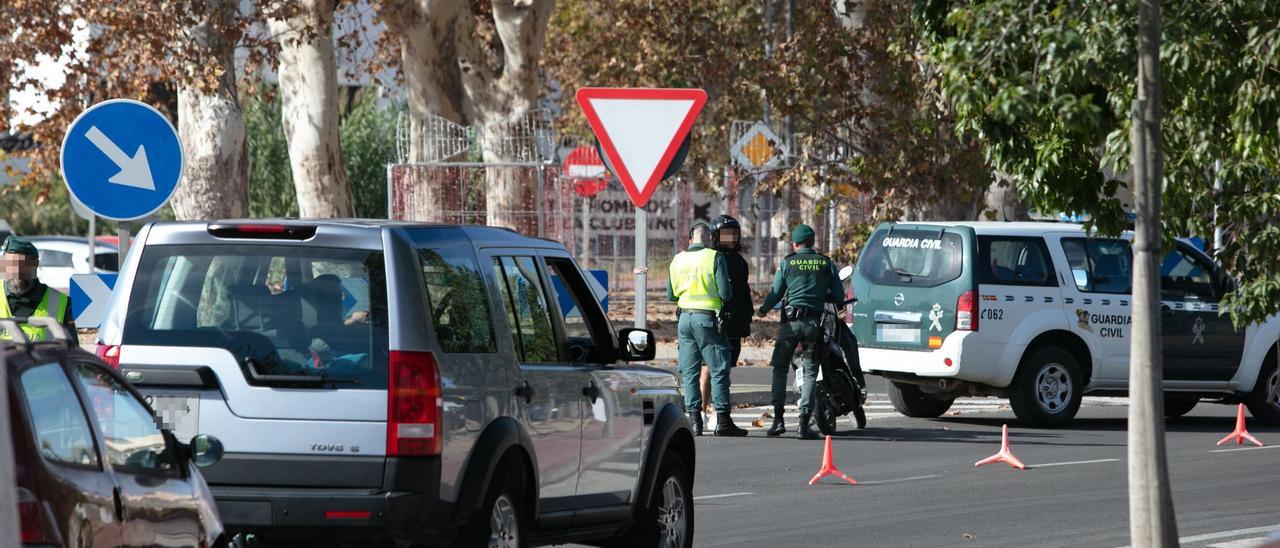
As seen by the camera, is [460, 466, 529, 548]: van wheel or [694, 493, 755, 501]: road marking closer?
[460, 466, 529, 548]: van wheel

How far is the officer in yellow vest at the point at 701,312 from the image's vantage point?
1595 centimetres

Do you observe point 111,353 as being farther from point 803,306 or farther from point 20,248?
point 803,306

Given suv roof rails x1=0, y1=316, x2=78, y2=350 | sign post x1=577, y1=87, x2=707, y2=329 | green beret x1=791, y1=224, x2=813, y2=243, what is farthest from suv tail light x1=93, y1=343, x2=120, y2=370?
green beret x1=791, y1=224, x2=813, y2=243

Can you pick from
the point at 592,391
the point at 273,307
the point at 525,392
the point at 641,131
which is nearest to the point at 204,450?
the point at 273,307

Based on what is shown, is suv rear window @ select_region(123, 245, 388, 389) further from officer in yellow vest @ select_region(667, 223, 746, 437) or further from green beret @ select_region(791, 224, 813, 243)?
green beret @ select_region(791, 224, 813, 243)

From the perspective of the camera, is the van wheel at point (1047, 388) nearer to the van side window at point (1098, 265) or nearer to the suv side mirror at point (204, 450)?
the van side window at point (1098, 265)

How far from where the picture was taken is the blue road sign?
12.6 meters

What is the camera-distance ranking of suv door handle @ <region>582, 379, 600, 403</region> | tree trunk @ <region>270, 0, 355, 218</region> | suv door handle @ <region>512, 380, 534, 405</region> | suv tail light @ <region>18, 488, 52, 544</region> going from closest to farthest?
1. suv tail light @ <region>18, 488, 52, 544</region>
2. suv door handle @ <region>512, 380, 534, 405</region>
3. suv door handle @ <region>582, 379, 600, 403</region>
4. tree trunk @ <region>270, 0, 355, 218</region>

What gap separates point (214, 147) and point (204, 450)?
1820 centimetres

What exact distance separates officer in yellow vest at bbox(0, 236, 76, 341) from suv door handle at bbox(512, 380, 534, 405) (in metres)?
3.38

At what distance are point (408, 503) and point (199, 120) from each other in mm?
17873

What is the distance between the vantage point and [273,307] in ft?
25.4

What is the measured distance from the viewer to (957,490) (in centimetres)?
1316

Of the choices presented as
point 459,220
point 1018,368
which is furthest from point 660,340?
point 1018,368
